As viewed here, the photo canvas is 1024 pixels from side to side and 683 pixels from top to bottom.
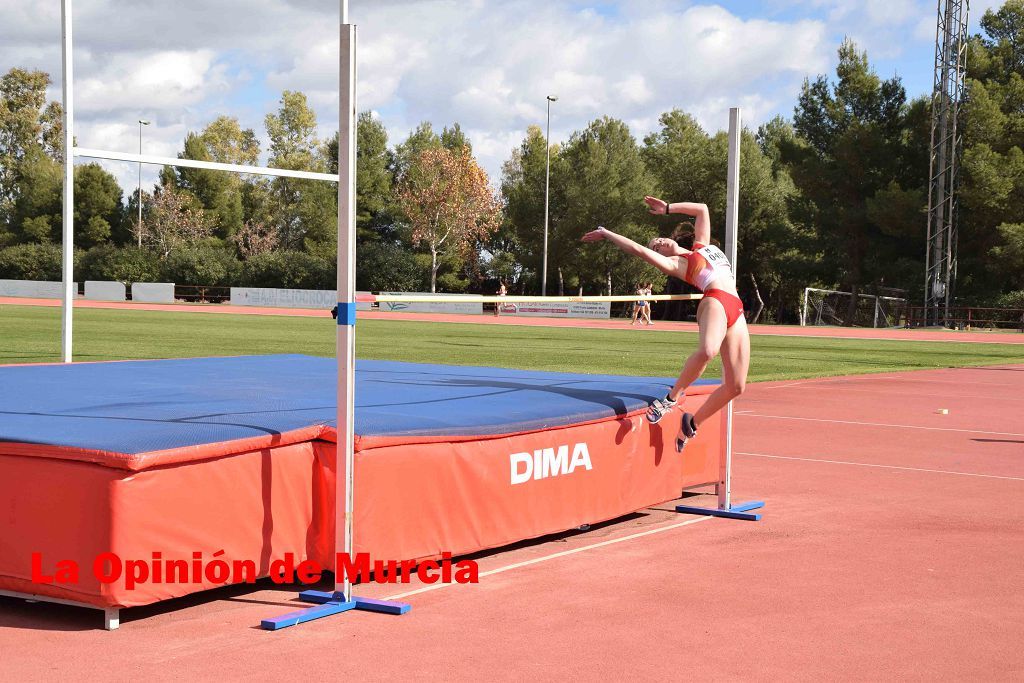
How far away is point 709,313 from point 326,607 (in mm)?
2756

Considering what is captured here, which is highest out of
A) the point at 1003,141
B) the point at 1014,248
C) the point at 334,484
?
the point at 1003,141

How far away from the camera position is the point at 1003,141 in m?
44.6

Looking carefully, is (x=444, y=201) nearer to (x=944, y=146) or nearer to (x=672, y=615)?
(x=944, y=146)

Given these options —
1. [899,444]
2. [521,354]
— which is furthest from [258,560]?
[521,354]

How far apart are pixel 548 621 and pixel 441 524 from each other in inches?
37.3

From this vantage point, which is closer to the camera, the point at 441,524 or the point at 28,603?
the point at 28,603

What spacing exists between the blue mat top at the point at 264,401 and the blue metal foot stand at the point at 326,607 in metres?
0.71

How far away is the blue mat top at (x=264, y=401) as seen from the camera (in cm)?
475

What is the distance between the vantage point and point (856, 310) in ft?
161

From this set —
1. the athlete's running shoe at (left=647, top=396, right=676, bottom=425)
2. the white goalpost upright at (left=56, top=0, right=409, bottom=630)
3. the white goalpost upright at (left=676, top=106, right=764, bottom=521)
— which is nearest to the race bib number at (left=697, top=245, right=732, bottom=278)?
the white goalpost upright at (left=676, top=106, right=764, bottom=521)

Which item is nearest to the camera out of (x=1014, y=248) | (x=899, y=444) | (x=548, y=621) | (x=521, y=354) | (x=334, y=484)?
(x=548, y=621)

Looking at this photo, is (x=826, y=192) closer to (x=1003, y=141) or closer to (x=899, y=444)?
(x=1003, y=141)

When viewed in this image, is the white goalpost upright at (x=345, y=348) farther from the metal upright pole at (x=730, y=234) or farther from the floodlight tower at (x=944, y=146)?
the floodlight tower at (x=944, y=146)

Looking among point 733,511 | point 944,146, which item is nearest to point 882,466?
point 733,511
